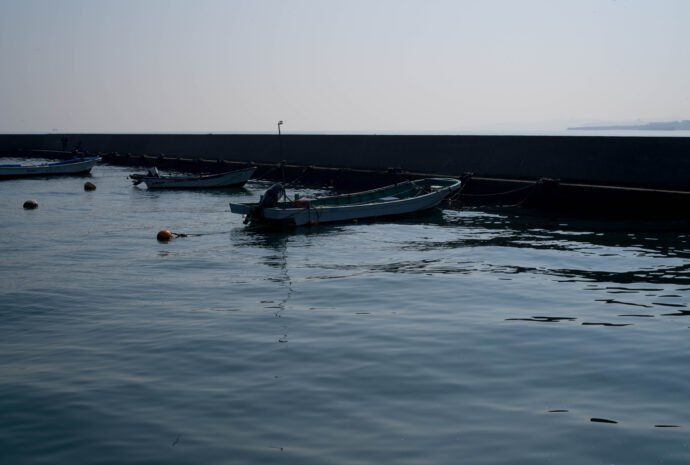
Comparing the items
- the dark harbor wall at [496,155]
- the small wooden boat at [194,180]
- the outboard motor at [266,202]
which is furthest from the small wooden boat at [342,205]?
the small wooden boat at [194,180]

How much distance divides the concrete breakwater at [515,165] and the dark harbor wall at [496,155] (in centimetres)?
4

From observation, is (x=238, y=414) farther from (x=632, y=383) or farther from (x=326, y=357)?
(x=632, y=383)

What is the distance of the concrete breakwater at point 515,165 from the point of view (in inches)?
1147

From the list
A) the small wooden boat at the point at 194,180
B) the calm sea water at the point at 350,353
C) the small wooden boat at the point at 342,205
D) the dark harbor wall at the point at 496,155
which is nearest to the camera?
the calm sea water at the point at 350,353

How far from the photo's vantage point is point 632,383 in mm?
9953

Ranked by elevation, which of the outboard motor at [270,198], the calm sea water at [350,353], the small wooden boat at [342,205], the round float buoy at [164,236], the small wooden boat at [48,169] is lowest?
the calm sea water at [350,353]

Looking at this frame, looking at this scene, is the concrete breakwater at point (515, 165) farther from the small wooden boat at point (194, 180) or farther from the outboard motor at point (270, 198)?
the small wooden boat at point (194, 180)

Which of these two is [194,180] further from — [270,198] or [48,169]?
[270,198]

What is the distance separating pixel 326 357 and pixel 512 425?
3.64 m

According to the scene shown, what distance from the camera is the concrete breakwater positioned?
29.1 metres

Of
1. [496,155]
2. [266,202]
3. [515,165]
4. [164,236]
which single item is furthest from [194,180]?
[164,236]

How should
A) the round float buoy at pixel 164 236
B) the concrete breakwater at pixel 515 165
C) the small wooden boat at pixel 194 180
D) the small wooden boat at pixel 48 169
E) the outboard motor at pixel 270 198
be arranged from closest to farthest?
1. the round float buoy at pixel 164 236
2. the outboard motor at pixel 270 198
3. the concrete breakwater at pixel 515 165
4. the small wooden boat at pixel 194 180
5. the small wooden boat at pixel 48 169

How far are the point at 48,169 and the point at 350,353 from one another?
52.2m

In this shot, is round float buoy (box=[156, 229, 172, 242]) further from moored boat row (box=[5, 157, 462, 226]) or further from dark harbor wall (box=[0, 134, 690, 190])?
dark harbor wall (box=[0, 134, 690, 190])
